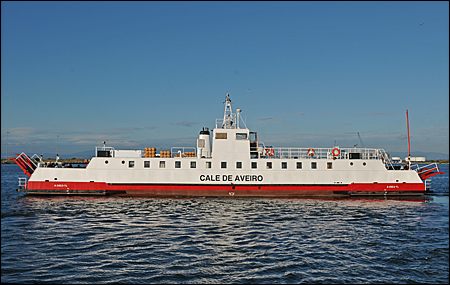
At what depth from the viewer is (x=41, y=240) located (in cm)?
1491

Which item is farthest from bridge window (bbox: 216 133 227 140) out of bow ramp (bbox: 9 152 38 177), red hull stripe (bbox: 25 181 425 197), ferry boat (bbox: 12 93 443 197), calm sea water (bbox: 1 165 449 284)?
bow ramp (bbox: 9 152 38 177)

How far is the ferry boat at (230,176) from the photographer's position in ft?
97.2

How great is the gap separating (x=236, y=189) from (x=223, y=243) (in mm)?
14804

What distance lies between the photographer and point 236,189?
29578mm

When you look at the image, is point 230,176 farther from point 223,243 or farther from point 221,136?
point 223,243

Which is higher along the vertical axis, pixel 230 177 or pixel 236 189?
pixel 230 177

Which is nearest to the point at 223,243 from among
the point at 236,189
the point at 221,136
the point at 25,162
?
the point at 236,189

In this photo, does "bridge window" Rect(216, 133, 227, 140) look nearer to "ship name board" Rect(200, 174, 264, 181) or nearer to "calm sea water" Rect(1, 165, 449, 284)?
"ship name board" Rect(200, 174, 264, 181)

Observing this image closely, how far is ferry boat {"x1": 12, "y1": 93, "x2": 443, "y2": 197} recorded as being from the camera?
2964 cm

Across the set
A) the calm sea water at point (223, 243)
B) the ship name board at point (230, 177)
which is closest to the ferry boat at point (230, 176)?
the ship name board at point (230, 177)

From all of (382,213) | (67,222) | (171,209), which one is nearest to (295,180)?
(382,213)

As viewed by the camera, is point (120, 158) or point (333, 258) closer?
point (333, 258)

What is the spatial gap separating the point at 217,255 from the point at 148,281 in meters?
3.59

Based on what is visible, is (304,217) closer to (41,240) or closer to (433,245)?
(433,245)
